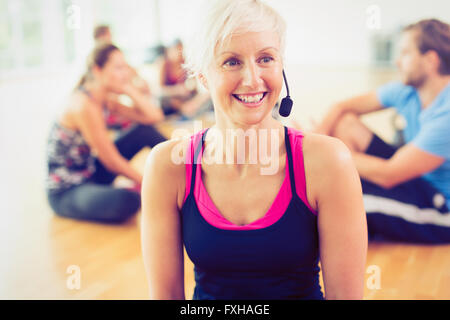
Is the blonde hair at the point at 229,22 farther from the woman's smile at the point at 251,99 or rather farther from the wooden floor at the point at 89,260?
the wooden floor at the point at 89,260

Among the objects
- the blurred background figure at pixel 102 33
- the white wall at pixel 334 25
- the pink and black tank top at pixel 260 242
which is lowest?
the pink and black tank top at pixel 260 242

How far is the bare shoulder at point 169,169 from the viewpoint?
0.86m

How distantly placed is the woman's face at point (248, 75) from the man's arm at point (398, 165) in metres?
1.21

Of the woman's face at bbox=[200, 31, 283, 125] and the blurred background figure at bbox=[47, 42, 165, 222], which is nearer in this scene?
the woman's face at bbox=[200, 31, 283, 125]

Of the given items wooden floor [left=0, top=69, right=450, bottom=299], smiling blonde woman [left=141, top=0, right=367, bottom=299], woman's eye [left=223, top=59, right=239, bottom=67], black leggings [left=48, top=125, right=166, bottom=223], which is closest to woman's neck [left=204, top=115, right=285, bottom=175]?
smiling blonde woman [left=141, top=0, right=367, bottom=299]

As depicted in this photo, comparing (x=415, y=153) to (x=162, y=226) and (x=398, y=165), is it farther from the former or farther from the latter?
(x=162, y=226)

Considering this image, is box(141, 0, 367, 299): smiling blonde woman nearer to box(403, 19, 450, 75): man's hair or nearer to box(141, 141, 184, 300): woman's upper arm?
box(141, 141, 184, 300): woman's upper arm

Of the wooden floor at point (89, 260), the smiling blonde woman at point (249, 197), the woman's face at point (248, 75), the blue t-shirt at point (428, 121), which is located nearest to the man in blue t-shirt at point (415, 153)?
the blue t-shirt at point (428, 121)

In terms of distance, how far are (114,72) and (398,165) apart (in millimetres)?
1440

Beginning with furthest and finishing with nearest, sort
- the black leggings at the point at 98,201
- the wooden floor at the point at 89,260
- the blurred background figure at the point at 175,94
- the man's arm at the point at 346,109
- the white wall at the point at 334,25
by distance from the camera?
the white wall at the point at 334,25, the blurred background figure at the point at 175,94, the black leggings at the point at 98,201, the man's arm at the point at 346,109, the wooden floor at the point at 89,260

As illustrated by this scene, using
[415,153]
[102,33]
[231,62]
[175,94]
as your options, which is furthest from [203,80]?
[175,94]

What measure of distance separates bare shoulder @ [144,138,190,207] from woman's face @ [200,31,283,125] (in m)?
0.15

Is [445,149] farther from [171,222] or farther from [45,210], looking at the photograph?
[45,210]

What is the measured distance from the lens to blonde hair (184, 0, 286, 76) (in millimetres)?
745
